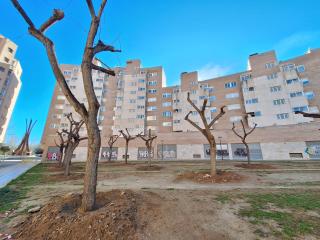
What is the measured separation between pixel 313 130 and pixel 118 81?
185 ft

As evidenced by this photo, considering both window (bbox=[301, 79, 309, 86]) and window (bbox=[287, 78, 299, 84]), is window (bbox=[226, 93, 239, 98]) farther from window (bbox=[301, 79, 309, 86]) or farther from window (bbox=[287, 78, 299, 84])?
window (bbox=[301, 79, 309, 86])

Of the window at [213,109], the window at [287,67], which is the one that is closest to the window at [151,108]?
the window at [213,109]

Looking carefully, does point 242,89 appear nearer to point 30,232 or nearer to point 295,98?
point 295,98

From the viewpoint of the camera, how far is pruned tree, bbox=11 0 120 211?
4.41 m

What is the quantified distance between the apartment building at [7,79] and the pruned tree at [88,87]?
7205 centimetres

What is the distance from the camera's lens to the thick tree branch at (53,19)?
205 inches

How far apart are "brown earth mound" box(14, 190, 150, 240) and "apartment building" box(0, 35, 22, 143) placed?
74.5 m

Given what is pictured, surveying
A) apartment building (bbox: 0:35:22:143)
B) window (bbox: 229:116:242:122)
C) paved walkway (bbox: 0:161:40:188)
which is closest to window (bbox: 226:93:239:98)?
window (bbox: 229:116:242:122)

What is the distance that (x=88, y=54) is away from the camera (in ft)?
17.0

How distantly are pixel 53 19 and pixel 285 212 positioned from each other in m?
9.41

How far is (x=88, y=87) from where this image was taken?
16.6 feet

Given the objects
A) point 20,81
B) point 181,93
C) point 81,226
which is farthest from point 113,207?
point 20,81

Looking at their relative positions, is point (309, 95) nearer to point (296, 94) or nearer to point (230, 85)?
point (296, 94)

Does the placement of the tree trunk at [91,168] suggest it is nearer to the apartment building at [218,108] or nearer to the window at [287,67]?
the apartment building at [218,108]
